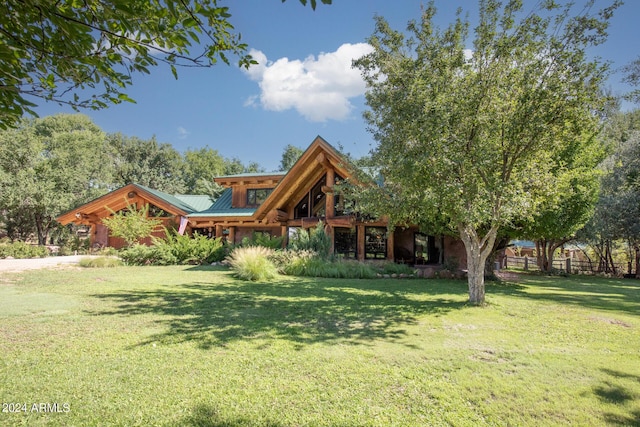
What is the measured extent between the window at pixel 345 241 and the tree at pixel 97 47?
14.9 meters

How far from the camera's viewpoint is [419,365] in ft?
12.8

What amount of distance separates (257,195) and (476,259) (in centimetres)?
1627

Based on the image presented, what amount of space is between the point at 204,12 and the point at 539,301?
32.7 feet

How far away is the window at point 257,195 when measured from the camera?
71.6 feet

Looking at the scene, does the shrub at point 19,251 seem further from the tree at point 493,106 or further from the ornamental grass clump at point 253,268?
the tree at point 493,106

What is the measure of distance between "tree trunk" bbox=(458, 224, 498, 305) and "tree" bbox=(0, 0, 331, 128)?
22.8ft

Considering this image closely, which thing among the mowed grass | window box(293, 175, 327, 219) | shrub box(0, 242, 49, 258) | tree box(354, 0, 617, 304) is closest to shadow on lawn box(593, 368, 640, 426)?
the mowed grass

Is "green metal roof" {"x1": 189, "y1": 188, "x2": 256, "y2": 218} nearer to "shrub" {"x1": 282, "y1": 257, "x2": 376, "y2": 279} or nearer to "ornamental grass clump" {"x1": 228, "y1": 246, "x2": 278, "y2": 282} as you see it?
"shrub" {"x1": 282, "y1": 257, "x2": 376, "y2": 279}

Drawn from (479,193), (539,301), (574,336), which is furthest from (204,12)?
(539,301)

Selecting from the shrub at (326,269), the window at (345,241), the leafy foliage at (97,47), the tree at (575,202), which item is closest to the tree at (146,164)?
the window at (345,241)

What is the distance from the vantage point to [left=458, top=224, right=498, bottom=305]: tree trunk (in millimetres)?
7887

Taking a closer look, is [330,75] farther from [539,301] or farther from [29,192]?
[29,192]

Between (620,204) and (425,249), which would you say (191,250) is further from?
(620,204)

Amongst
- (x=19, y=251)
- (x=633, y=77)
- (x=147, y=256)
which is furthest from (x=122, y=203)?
(x=633, y=77)
